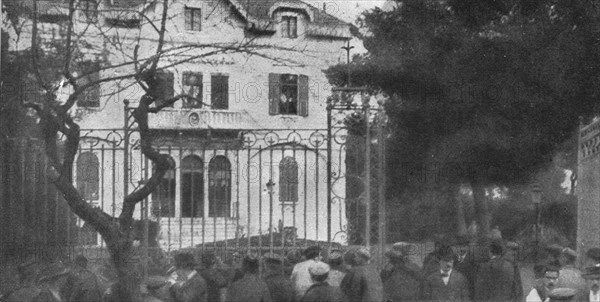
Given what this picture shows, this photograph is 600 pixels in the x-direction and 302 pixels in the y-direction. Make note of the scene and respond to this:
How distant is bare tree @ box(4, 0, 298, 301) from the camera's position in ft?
25.7

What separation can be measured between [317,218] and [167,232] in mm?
1335

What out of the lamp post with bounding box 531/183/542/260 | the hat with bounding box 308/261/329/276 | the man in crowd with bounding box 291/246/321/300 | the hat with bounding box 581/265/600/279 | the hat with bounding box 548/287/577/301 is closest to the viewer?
the hat with bounding box 308/261/329/276

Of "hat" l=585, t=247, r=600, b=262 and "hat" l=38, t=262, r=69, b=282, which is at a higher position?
"hat" l=585, t=247, r=600, b=262

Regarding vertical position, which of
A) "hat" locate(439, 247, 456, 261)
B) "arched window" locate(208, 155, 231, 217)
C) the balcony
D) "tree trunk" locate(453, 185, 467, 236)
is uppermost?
the balcony

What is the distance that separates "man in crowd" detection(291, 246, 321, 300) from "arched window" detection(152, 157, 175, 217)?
127 cm

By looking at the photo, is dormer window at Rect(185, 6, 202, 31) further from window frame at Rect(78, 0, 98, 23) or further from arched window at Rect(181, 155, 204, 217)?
arched window at Rect(181, 155, 204, 217)

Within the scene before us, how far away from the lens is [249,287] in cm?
745

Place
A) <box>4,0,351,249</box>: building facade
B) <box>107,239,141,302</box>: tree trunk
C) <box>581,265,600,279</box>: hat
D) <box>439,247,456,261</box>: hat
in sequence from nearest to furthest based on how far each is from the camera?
<box>581,265,600,279</box>: hat
<box>107,239,141,302</box>: tree trunk
<box>4,0,351,249</box>: building facade
<box>439,247,456,261</box>: hat

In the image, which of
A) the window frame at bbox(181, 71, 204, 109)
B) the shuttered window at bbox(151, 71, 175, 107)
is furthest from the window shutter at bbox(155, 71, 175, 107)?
the window frame at bbox(181, 71, 204, 109)

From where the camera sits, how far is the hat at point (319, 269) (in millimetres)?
7203

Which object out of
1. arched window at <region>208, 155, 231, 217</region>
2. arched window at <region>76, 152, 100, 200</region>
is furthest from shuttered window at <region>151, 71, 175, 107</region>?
arched window at <region>76, 152, 100, 200</region>

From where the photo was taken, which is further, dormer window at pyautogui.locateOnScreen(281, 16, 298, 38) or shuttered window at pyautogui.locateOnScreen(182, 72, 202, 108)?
dormer window at pyautogui.locateOnScreen(281, 16, 298, 38)

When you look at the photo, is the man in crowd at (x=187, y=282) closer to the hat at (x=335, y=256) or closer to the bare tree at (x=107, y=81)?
the bare tree at (x=107, y=81)

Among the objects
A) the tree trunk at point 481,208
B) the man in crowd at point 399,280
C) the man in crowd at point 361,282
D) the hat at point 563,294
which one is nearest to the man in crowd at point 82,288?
the man in crowd at point 361,282
